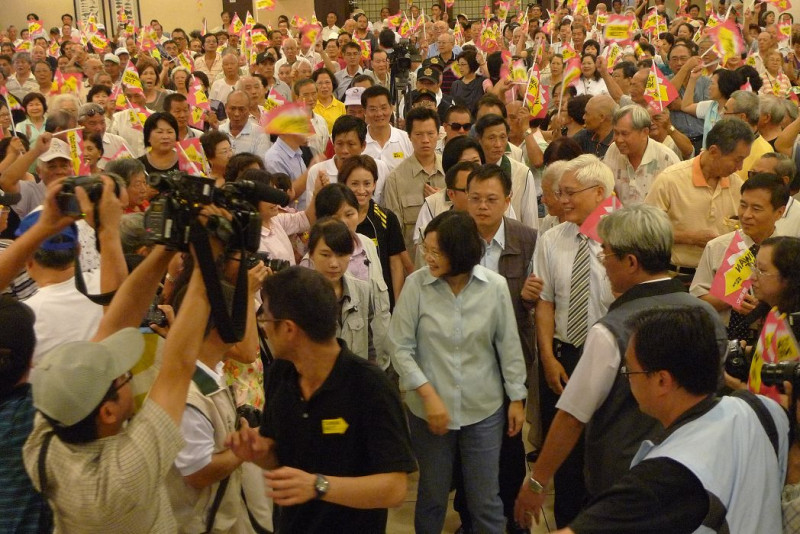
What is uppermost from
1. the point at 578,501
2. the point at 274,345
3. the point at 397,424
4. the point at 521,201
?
the point at 274,345

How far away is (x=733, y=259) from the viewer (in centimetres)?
363

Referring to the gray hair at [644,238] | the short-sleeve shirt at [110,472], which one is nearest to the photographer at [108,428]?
the short-sleeve shirt at [110,472]

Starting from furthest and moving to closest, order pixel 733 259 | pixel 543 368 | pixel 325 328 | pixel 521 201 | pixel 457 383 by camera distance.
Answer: pixel 521 201, pixel 543 368, pixel 733 259, pixel 457 383, pixel 325 328

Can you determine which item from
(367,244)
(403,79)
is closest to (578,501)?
(367,244)

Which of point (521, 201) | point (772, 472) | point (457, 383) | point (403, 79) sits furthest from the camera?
point (403, 79)

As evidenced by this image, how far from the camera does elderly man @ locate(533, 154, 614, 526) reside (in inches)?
147

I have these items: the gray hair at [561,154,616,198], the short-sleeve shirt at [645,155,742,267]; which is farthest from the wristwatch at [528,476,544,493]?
the short-sleeve shirt at [645,155,742,267]

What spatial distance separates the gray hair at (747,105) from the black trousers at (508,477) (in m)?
3.01

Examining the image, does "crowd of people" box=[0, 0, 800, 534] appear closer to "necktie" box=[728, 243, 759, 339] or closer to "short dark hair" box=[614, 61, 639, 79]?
"necktie" box=[728, 243, 759, 339]

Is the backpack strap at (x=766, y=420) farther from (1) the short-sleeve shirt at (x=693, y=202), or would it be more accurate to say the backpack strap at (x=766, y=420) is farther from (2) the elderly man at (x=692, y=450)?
(1) the short-sleeve shirt at (x=693, y=202)

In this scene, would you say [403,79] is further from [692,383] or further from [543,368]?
[692,383]

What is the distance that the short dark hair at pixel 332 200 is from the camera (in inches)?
163

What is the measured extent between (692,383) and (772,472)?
264mm

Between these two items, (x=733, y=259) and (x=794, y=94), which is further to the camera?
(x=794, y=94)
